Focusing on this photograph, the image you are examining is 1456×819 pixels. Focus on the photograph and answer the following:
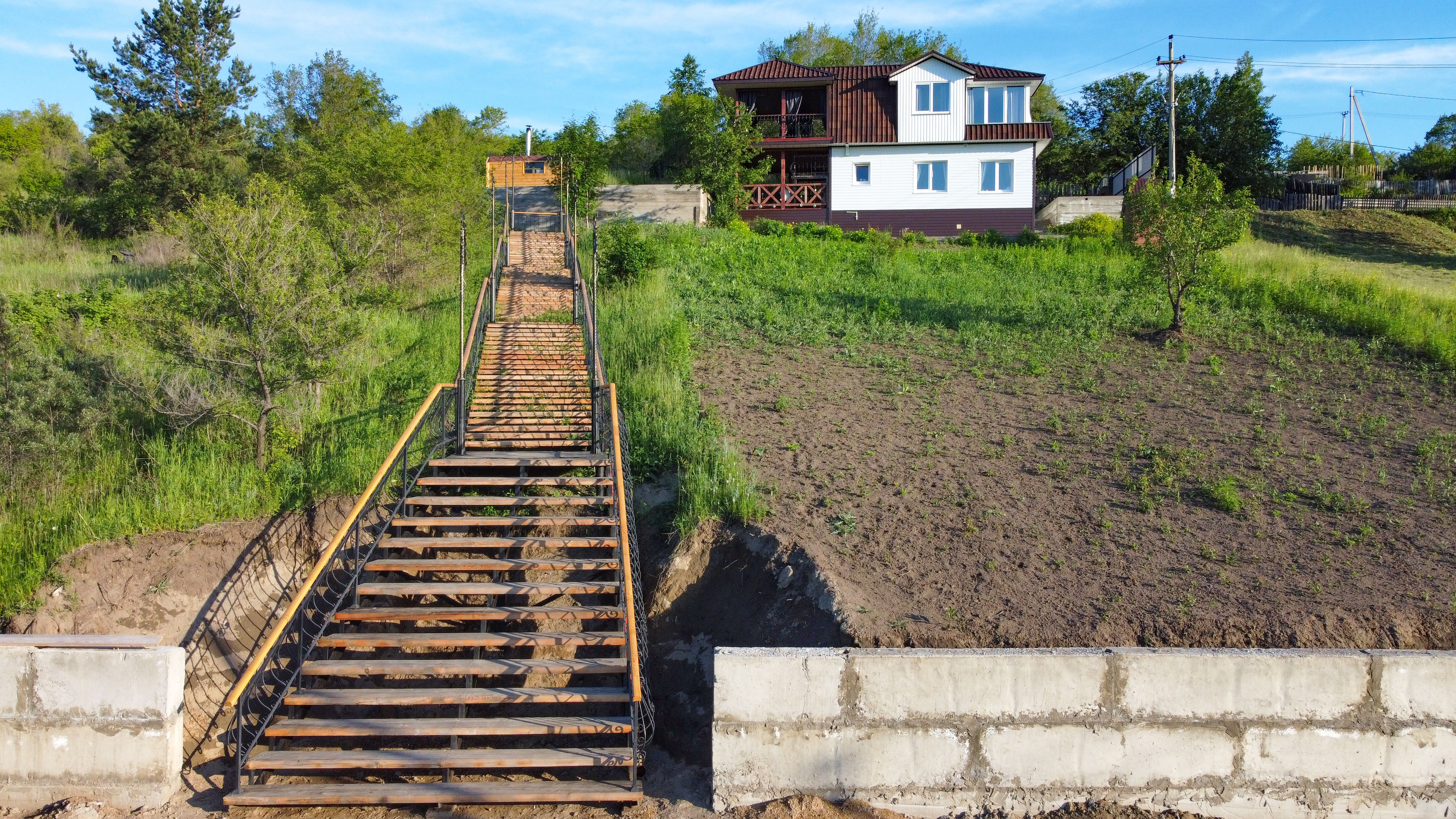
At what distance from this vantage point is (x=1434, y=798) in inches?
241

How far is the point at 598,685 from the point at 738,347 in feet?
24.9

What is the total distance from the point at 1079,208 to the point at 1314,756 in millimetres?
26791

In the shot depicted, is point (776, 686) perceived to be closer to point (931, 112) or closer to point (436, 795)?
point (436, 795)

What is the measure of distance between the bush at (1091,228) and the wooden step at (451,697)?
2237cm

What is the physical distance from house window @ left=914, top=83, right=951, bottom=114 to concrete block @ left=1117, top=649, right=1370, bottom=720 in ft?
89.2

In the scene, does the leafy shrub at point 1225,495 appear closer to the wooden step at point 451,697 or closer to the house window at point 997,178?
the wooden step at point 451,697

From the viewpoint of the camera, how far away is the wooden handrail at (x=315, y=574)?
696cm

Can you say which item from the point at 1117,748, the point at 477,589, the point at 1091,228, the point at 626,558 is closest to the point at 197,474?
the point at 477,589

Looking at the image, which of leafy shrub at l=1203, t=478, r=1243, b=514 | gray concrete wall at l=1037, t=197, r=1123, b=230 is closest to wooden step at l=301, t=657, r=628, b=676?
leafy shrub at l=1203, t=478, r=1243, b=514

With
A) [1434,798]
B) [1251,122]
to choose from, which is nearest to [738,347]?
[1434,798]

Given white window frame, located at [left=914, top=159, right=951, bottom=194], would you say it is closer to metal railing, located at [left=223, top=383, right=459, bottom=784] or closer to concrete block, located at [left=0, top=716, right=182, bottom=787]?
metal railing, located at [left=223, top=383, right=459, bottom=784]

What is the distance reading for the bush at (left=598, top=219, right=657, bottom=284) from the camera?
61.2 ft

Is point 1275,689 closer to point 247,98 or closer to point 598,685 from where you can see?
point 598,685

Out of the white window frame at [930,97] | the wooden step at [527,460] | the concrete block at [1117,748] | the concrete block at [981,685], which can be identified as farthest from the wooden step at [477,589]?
the white window frame at [930,97]
